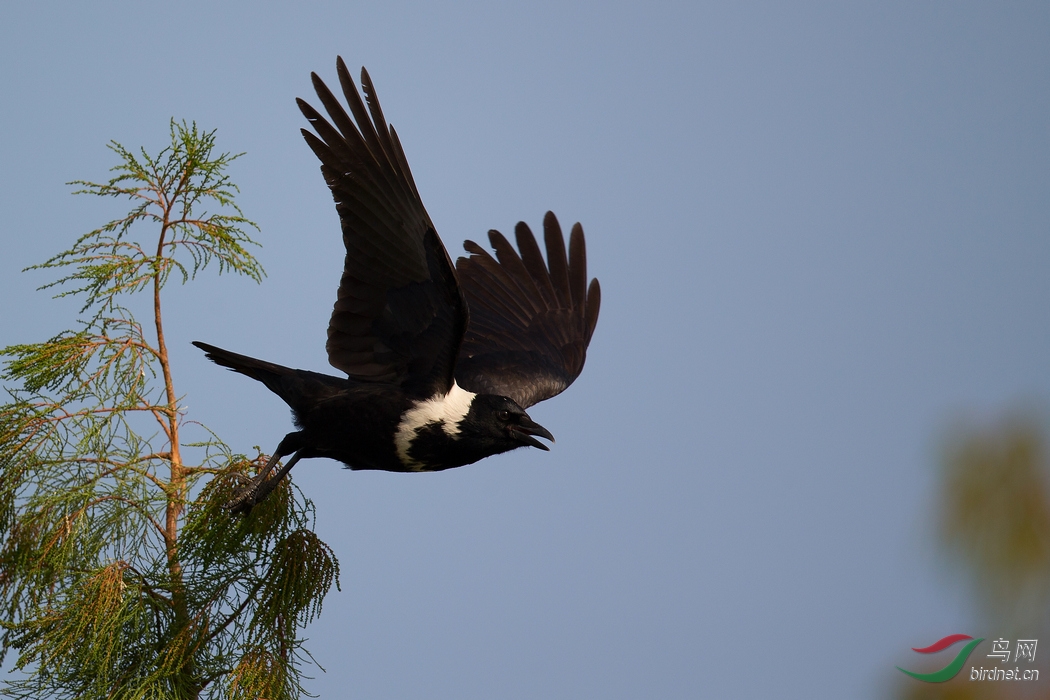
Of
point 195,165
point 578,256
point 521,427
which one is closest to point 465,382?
point 521,427

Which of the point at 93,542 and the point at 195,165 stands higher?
the point at 195,165

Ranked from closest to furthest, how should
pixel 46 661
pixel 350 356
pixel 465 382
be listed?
pixel 46 661 < pixel 350 356 < pixel 465 382

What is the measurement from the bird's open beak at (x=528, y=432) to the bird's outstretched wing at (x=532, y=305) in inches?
52.1

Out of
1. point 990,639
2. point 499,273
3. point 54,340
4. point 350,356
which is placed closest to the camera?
point 990,639

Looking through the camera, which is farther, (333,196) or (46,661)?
(333,196)

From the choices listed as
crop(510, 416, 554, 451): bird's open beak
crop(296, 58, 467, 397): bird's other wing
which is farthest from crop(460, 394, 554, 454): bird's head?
crop(296, 58, 467, 397): bird's other wing

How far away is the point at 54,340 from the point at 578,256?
3.56m

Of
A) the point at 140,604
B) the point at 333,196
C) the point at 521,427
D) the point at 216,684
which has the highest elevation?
the point at 333,196

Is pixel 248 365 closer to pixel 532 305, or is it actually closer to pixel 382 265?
pixel 382 265

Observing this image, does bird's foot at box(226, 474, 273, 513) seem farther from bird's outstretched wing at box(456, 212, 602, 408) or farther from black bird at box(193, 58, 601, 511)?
bird's outstretched wing at box(456, 212, 602, 408)

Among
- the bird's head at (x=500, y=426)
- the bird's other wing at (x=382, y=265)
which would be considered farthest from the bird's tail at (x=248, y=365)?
the bird's head at (x=500, y=426)

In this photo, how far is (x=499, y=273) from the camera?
667 centimetres

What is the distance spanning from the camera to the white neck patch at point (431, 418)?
4.54 meters

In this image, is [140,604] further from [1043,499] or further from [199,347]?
[1043,499]
